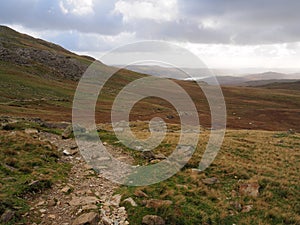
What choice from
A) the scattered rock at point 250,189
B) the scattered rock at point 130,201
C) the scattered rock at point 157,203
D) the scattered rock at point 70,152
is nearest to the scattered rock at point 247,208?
the scattered rock at point 250,189

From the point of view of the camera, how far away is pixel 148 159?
1875 centimetres

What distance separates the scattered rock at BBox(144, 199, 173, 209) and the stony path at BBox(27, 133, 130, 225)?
3.82 ft

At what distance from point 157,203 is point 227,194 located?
451 centimetres

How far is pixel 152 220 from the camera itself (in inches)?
452

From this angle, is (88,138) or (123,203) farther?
(88,138)

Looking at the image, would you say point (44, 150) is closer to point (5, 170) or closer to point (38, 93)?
point (5, 170)

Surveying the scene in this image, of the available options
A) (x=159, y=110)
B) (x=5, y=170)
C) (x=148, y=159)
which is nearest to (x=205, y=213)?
(x=148, y=159)

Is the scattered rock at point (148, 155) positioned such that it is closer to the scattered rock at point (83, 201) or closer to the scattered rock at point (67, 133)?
the scattered rock at point (83, 201)

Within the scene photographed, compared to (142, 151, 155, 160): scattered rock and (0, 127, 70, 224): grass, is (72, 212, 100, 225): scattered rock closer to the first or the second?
(0, 127, 70, 224): grass

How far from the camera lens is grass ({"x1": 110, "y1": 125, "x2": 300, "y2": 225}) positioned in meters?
12.4

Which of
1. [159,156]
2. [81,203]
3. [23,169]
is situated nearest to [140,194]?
[81,203]

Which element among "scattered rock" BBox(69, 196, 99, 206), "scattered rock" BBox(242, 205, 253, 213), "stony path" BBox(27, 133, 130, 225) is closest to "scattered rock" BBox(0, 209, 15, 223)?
"stony path" BBox(27, 133, 130, 225)

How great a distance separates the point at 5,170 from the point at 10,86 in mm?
58881

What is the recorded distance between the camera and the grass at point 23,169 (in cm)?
1184
